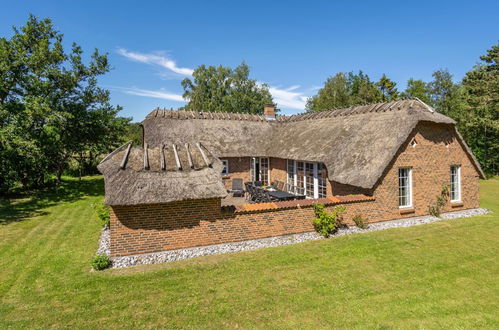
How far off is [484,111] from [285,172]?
25.5 m

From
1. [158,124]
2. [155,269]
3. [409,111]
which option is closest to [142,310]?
[155,269]

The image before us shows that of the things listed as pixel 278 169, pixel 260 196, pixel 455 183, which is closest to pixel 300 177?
pixel 278 169

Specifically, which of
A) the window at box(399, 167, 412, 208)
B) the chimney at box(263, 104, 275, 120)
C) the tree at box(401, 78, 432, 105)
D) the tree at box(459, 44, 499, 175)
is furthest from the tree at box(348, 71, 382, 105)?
the window at box(399, 167, 412, 208)

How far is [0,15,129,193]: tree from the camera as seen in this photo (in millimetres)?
18406

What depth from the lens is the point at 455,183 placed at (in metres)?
14.2

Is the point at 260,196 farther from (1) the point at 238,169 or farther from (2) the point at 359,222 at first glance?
(1) the point at 238,169

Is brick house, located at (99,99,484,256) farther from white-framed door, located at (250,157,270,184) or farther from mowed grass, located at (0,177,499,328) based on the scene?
mowed grass, located at (0,177,499,328)

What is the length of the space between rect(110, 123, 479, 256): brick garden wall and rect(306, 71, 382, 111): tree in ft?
116

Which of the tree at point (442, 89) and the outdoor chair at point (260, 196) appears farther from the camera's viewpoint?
the tree at point (442, 89)

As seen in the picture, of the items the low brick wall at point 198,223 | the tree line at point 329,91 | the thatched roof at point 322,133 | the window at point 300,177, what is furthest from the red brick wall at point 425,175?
the tree line at point 329,91

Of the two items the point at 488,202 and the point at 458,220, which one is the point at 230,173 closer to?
the point at 458,220

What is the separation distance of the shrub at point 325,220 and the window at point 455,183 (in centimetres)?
744

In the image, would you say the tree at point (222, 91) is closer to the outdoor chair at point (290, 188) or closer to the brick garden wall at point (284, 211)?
the outdoor chair at point (290, 188)

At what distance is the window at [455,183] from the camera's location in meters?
14.1
